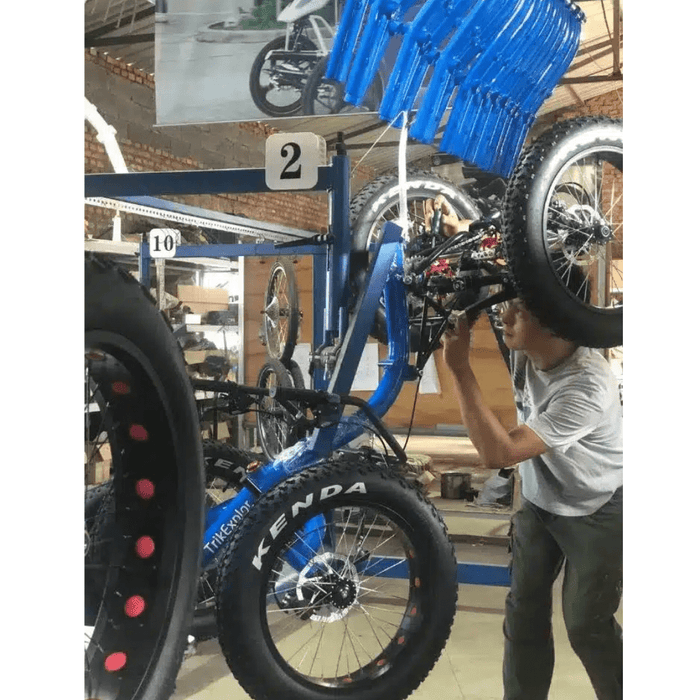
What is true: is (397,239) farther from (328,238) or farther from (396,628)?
(396,628)

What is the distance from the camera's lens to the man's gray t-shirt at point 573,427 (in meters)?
1.58

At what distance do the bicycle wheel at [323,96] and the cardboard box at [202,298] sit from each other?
42cm

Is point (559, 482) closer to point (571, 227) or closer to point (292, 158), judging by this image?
point (571, 227)

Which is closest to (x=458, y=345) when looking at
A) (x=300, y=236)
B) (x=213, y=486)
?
(x=300, y=236)

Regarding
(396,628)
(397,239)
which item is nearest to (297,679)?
(396,628)

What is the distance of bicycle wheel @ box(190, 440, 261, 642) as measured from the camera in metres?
1.56

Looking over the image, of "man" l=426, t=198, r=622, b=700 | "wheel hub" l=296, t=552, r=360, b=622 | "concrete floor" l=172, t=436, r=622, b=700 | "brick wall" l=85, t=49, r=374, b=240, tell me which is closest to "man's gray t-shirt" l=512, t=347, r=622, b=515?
"man" l=426, t=198, r=622, b=700

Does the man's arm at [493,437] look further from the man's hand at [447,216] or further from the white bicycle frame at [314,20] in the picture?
the white bicycle frame at [314,20]

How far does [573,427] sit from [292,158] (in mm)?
782

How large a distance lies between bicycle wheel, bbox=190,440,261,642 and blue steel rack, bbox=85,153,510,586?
0.24m

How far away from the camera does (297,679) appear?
160cm

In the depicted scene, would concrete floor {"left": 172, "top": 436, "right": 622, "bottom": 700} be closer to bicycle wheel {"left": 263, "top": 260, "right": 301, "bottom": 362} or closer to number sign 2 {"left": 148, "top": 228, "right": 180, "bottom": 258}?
bicycle wheel {"left": 263, "top": 260, "right": 301, "bottom": 362}

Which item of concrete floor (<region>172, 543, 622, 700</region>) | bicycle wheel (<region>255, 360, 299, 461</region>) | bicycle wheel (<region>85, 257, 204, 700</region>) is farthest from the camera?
bicycle wheel (<region>255, 360, 299, 461</region>)

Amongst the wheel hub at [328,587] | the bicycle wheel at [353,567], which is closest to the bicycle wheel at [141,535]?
the bicycle wheel at [353,567]
